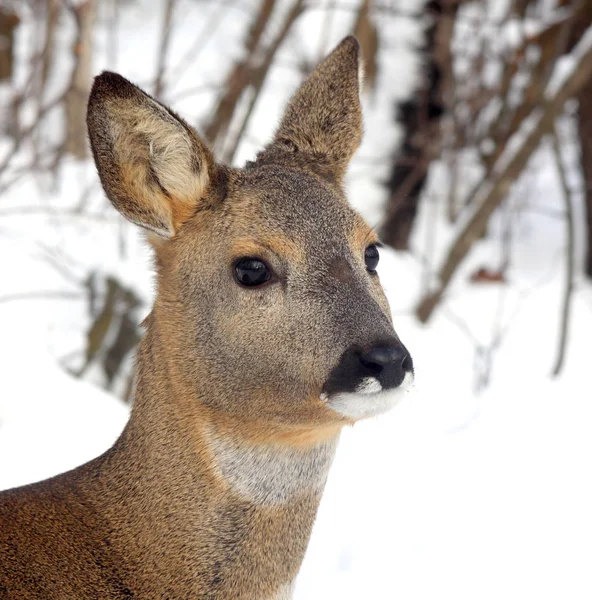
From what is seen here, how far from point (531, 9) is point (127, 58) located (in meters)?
6.70

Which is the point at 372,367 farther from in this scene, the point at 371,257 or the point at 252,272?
the point at 371,257

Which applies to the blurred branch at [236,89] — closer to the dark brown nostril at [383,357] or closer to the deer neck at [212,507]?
the deer neck at [212,507]

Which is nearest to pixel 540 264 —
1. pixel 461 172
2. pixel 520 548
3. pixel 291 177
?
pixel 461 172

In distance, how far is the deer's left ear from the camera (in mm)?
3533

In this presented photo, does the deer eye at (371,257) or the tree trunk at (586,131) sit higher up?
the deer eye at (371,257)

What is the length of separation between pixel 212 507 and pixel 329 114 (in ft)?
4.58

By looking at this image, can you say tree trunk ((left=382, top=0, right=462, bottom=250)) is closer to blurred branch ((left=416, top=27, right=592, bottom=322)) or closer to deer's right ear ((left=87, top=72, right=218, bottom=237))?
blurred branch ((left=416, top=27, right=592, bottom=322))

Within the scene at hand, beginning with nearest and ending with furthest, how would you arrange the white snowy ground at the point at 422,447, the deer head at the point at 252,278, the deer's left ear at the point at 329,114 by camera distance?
the deer head at the point at 252,278 → the deer's left ear at the point at 329,114 → the white snowy ground at the point at 422,447

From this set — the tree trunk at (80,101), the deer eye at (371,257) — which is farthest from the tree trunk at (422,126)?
the deer eye at (371,257)

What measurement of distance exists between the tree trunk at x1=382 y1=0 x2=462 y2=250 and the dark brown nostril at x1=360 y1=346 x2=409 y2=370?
6156 mm

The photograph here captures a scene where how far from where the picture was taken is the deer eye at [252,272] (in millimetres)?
2910

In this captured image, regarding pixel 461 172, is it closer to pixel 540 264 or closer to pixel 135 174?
pixel 540 264

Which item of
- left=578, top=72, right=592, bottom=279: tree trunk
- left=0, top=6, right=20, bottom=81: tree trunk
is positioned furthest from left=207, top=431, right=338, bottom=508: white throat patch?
left=0, top=6, right=20, bottom=81: tree trunk

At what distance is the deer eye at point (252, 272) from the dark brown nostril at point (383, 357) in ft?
1.30
